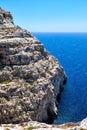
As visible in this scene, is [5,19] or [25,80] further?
[5,19]

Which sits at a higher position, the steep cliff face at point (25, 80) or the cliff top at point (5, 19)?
the cliff top at point (5, 19)

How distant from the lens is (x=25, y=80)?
4144 inches

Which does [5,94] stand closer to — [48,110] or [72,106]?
[48,110]

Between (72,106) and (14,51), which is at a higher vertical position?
(14,51)

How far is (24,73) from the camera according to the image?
107 meters

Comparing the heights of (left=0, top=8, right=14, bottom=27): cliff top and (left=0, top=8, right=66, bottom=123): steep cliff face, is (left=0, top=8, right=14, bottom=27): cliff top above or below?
above

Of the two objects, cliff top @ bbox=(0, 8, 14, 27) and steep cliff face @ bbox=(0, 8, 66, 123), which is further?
cliff top @ bbox=(0, 8, 14, 27)

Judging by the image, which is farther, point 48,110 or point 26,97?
point 48,110

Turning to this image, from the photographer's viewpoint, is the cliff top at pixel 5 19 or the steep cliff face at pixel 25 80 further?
the cliff top at pixel 5 19

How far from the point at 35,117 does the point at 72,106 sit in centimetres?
2502

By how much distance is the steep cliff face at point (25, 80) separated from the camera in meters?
93.7

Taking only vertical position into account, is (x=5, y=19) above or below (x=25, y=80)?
above

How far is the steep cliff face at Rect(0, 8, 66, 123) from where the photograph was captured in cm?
9374

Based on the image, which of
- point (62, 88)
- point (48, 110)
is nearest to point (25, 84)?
point (48, 110)
